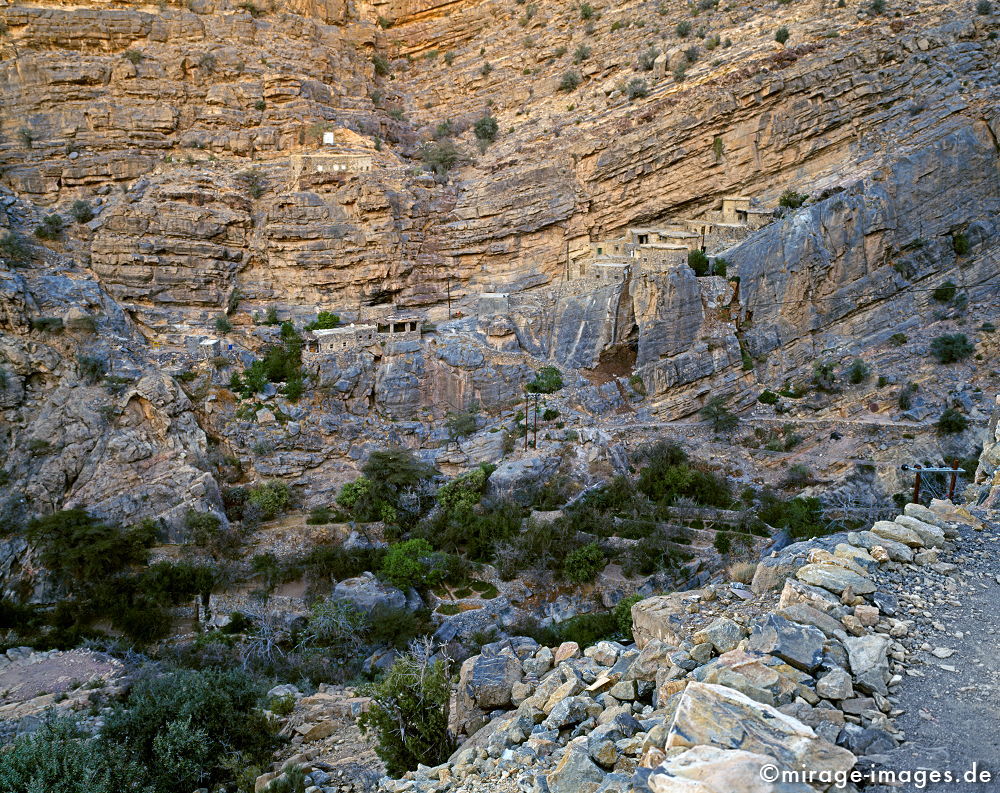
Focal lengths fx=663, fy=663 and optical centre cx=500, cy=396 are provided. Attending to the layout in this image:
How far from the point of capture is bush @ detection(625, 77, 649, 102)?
1356 inches

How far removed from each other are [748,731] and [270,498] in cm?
2279

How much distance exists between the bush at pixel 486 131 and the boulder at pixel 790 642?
119 ft

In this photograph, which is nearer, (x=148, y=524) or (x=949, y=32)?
(x=148, y=524)

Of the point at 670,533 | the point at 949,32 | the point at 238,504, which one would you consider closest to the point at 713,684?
the point at 670,533

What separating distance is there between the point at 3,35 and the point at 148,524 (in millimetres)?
28516

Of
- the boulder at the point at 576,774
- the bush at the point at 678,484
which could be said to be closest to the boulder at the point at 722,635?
the boulder at the point at 576,774

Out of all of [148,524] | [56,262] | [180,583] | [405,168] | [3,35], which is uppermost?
[3,35]

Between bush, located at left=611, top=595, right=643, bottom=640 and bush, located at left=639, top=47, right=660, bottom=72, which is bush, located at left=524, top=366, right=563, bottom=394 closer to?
bush, located at left=611, top=595, right=643, bottom=640

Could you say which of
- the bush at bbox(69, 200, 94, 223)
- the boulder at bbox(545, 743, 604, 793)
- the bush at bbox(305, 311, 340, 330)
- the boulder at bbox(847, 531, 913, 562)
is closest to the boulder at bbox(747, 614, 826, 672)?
the boulder at bbox(545, 743, 604, 793)

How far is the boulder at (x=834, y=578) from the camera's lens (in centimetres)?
573

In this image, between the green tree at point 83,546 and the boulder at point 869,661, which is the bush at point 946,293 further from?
the green tree at point 83,546

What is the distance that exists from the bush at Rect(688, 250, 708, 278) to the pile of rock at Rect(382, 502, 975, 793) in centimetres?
2279

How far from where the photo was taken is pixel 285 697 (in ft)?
38.4

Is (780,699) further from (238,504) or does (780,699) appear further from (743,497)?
(238,504)
